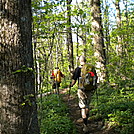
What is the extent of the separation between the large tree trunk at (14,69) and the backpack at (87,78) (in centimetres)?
344

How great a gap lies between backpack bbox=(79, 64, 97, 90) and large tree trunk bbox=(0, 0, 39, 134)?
11.3ft

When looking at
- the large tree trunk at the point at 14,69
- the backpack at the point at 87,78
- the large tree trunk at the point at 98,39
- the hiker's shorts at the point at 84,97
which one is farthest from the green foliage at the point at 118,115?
the large tree trunk at the point at 14,69

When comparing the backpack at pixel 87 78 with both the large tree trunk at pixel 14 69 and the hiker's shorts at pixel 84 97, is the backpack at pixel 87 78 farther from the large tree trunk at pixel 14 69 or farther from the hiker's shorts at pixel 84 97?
the large tree trunk at pixel 14 69

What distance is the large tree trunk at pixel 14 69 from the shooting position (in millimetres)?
2570

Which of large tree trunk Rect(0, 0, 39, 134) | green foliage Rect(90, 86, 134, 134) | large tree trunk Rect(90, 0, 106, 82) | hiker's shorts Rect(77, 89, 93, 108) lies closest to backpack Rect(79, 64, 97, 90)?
hiker's shorts Rect(77, 89, 93, 108)

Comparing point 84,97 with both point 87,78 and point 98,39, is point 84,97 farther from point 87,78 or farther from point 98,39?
point 98,39

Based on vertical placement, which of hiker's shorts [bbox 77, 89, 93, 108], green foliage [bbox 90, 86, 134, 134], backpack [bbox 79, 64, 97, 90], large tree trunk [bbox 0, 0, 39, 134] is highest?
large tree trunk [bbox 0, 0, 39, 134]

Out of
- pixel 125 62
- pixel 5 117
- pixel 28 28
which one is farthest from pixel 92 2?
pixel 5 117

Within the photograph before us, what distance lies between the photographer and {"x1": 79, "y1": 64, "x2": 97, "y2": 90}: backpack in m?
6.00

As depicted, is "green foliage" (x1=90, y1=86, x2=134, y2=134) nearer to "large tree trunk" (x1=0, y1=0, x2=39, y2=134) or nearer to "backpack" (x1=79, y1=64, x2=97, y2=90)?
"backpack" (x1=79, y1=64, x2=97, y2=90)

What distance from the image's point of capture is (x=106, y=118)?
685 cm

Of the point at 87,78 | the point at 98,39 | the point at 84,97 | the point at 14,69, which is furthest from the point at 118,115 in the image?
the point at 98,39

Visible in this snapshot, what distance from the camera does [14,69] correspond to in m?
2.61

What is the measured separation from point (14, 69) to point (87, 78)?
12.1 feet
